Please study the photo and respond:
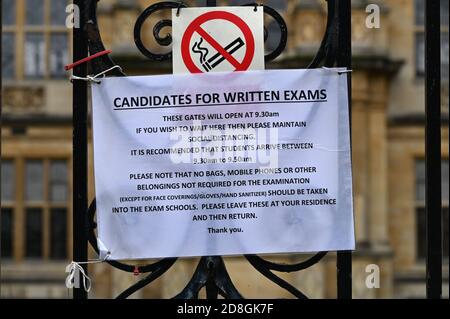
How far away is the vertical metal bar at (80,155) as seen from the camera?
11.1 ft

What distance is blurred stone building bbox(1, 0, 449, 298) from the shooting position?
41.1 feet

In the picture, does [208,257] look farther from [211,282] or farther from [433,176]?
[433,176]

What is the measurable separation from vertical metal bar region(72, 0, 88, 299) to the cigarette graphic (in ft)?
1.31

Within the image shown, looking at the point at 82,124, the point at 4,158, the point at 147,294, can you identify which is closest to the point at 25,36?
the point at 4,158

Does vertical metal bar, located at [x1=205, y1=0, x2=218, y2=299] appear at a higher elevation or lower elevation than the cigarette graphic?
lower

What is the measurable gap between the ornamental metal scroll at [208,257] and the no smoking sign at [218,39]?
37mm

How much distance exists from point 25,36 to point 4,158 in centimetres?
170

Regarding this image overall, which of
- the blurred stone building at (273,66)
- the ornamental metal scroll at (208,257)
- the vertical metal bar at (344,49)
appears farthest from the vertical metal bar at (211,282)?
the blurred stone building at (273,66)

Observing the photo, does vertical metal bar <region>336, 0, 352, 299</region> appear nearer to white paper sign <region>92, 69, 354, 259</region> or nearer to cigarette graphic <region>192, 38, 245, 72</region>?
white paper sign <region>92, 69, 354, 259</region>

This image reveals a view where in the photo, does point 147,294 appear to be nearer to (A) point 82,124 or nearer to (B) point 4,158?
(B) point 4,158

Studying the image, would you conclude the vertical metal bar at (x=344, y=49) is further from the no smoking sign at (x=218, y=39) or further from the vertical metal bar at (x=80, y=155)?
the vertical metal bar at (x=80, y=155)

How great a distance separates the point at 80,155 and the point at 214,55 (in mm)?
586

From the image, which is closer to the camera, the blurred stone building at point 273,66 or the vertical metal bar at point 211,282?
the vertical metal bar at point 211,282

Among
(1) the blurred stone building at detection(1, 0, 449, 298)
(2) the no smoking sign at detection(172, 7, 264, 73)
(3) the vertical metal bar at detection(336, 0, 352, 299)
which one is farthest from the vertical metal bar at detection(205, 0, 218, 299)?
(1) the blurred stone building at detection(1, 0, 449, 298)
